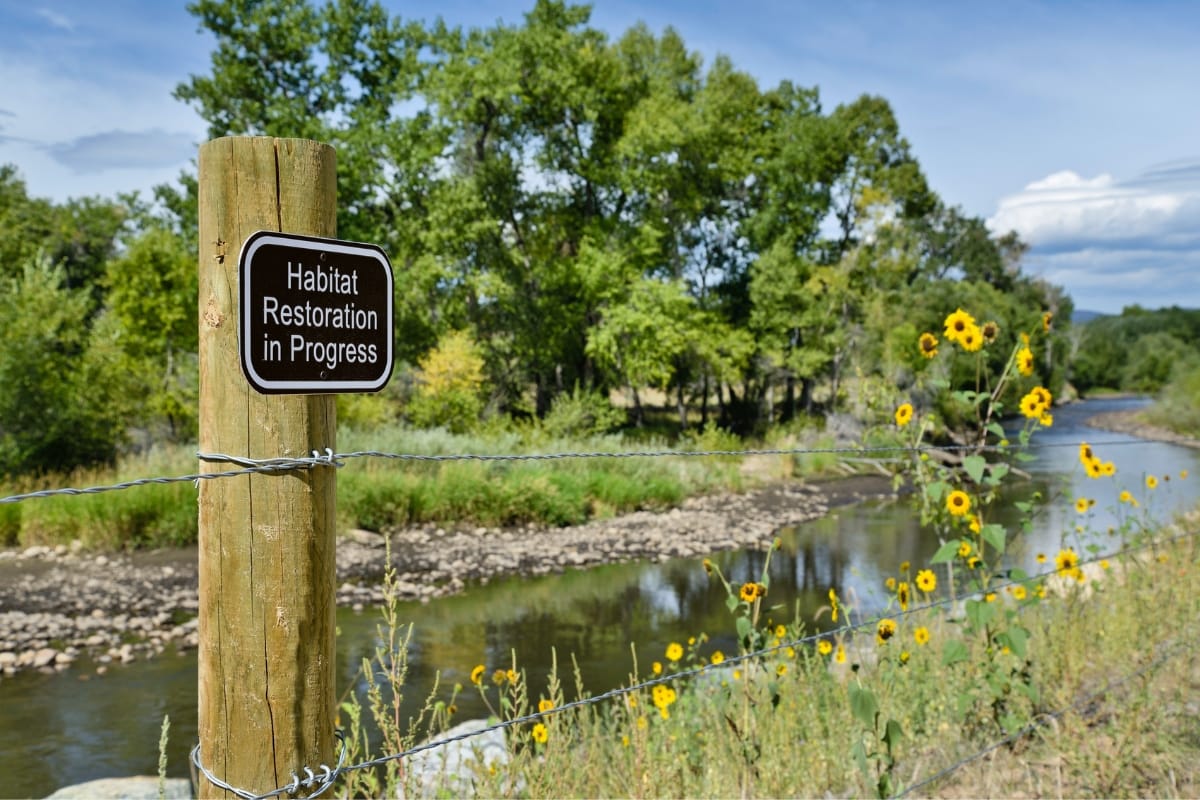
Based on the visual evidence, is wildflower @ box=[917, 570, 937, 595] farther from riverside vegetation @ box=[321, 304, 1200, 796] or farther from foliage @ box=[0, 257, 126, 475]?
foliage @ box=[0, 257, 126, 475]

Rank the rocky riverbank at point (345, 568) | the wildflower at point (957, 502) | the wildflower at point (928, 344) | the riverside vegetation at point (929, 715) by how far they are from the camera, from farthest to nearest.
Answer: the rocky riverbank at point (345, 568)
the wildflower at point (928, 344)
the wildflower at point (957, 502)
the riverside vegetation at point (929, 715)

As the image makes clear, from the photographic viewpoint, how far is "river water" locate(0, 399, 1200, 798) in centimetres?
601

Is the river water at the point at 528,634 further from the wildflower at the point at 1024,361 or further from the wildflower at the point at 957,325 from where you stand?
the wildflower at the point at 957,325

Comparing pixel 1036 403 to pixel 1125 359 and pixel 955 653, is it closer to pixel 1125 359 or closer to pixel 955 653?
pixel 955 653

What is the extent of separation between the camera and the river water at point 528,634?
601 centimetres

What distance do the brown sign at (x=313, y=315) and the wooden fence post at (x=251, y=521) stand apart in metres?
0.05

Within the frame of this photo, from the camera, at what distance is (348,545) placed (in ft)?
40.2

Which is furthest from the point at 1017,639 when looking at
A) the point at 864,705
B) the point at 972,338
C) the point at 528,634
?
the point at 528,634

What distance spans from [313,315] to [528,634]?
302 inches

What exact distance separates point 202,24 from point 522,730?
2112 centimetres

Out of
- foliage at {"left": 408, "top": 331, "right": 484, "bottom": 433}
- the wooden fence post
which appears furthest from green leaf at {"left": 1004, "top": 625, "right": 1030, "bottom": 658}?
foliage at {"left": 408, "top": 331, "right": 484, "bottom": 433}

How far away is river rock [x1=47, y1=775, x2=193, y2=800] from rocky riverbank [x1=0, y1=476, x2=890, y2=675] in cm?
198

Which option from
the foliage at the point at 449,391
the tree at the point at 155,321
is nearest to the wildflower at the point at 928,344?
the tree at the point at 155,321

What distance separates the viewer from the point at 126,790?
4.30 metres
